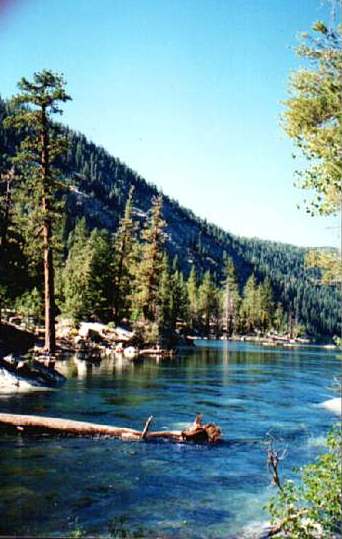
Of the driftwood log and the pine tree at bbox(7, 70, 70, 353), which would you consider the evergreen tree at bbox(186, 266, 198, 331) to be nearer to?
the pine tree at bbox(7, 70, 70, 353)

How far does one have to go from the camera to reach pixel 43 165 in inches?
1233

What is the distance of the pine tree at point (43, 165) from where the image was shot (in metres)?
30.0

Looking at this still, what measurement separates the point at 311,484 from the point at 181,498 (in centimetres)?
423

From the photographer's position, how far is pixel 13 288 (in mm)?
47406

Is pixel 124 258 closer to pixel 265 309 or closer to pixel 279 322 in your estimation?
pixel 265 309

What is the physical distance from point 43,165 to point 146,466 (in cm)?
2249

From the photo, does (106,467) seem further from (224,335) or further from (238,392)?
(224,335)

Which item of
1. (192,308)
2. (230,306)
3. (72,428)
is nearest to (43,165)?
(72,428)

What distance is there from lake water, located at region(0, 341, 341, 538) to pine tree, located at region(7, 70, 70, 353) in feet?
25.5

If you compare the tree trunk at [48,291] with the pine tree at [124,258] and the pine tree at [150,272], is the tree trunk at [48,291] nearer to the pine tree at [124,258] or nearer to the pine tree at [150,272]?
the pine tree at [124,258]

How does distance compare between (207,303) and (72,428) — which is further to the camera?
(207,303)

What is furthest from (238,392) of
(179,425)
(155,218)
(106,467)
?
(155,218)

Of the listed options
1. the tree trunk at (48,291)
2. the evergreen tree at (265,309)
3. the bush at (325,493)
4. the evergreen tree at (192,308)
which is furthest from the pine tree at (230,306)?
the bush at (325,493)

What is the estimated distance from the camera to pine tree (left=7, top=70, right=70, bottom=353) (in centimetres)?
3002
